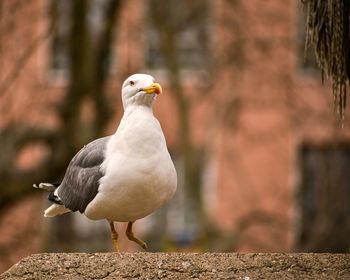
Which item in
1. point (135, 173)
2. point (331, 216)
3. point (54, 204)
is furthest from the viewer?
point (331, 216)

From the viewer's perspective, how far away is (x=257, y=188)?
1161 inches

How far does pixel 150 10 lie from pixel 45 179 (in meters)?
5.56

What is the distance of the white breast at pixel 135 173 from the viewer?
6.87m

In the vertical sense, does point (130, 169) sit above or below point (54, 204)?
above

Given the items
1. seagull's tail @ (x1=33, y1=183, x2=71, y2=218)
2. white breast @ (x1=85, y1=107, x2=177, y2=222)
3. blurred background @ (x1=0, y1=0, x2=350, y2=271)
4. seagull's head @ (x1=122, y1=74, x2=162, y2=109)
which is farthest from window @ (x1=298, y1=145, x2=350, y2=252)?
white breast @ (x1=85, y1=107, x2=177, y2=222)

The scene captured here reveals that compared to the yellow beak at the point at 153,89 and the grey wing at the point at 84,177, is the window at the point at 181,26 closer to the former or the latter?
the grey wing at the point at 84,177

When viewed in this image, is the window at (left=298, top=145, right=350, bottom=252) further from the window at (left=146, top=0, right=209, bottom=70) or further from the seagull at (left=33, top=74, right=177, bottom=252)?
the seagull at (left=33, top=74, right=177, bottom=252)

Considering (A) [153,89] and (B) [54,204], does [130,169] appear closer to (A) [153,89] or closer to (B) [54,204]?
(A) [153,89]

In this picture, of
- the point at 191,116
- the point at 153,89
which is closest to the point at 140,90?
the point at 153,89

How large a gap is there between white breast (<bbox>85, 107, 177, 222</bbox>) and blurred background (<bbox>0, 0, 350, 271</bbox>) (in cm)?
752

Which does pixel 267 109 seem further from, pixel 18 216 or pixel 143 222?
pixel 18 216

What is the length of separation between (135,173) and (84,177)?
0.51 metres

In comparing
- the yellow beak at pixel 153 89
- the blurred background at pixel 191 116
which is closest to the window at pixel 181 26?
the blurred background at pixel 191 116

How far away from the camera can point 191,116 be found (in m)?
29.5
